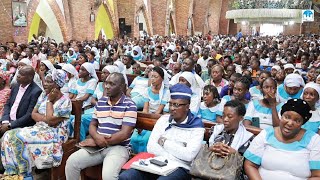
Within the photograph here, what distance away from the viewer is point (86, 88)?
6.49 m

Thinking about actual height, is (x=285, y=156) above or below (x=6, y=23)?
below

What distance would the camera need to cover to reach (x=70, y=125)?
4.82 meters

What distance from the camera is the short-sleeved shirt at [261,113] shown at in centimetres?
450

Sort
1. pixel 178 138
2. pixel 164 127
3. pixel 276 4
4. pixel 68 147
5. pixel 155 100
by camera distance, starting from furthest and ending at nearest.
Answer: pixel 276 4 < pixel 155 100 < pixel 68 147 < pixel 164 127 < pixel 178 138

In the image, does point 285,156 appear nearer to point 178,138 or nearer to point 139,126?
point 178,138

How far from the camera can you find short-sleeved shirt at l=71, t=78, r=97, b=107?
6438 mm

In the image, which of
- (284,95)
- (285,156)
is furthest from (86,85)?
(285,156)

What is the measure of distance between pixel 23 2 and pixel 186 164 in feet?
47.0

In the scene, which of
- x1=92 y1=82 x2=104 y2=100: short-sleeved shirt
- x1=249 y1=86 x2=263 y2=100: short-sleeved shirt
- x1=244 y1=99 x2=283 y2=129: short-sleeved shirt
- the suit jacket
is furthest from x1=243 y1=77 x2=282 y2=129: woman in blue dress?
x1=92 y1=82 x2=104 y2=100: short-sleeved shirt

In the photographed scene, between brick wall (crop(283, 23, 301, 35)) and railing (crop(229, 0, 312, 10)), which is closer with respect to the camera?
railing (crop(229, 0, 312, 10))

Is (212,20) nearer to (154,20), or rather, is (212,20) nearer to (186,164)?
(154,20)

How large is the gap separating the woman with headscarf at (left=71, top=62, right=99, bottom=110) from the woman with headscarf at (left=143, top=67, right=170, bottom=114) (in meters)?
1.07

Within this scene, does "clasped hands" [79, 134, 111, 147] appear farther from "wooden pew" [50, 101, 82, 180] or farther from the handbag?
the handbag

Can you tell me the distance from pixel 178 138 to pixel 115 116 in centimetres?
75
